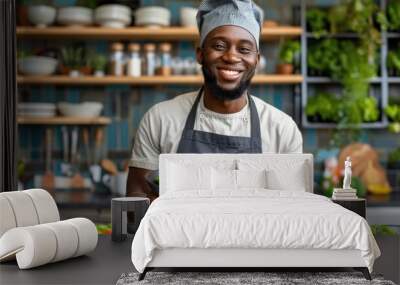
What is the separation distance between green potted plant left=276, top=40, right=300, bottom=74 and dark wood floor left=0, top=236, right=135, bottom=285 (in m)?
2.75

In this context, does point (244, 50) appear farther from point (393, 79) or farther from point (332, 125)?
point (393, 79)

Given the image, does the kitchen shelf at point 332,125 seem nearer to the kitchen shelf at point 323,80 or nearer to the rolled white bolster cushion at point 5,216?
the kitchen shelf at point 323,80

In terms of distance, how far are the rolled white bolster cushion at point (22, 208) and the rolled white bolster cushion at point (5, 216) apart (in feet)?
0.13

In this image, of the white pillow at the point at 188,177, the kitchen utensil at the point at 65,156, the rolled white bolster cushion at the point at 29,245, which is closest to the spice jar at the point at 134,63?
the kitchen utensil at the point at 65,156

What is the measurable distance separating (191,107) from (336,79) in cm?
186

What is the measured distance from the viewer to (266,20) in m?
7.86

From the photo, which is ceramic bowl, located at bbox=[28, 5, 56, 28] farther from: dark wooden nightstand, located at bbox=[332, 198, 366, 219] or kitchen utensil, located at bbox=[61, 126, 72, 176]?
A: dark wooden nightstand, located at bbox=[332, 198, 366, 219]

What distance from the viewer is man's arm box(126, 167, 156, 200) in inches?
256

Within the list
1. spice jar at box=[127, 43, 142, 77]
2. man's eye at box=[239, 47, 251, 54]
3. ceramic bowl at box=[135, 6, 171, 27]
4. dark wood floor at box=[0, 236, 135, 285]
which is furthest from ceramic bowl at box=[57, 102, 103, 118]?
dark wood floor at box=[0, 236, 135, 285]

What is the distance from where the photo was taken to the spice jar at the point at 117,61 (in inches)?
300

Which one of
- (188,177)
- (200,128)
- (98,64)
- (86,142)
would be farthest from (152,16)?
(188,177)

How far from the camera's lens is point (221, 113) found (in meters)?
6.37

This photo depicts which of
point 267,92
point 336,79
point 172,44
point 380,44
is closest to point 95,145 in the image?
point 172,44

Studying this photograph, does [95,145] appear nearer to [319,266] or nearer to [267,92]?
[267,92]
